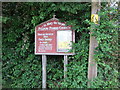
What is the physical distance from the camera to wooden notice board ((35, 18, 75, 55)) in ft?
10.5

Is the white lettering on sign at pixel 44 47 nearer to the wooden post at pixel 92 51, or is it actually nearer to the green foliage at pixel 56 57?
the green foliage at pixel 56 57

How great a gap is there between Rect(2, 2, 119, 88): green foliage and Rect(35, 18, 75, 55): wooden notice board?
17 cm

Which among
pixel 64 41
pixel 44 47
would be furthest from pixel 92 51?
pixel 44 47

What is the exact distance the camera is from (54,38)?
10.8 feet

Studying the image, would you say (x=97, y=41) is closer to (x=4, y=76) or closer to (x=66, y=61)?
(x=66, y=61)

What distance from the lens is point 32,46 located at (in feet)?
13.0

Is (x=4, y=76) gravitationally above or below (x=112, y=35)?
below

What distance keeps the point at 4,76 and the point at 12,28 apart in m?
1.50

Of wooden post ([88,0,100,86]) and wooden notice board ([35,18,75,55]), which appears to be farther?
wooden notice board ([35,18,75,55])

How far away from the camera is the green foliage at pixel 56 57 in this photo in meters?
2.86

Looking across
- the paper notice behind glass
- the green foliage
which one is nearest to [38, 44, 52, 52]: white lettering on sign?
the paper notice behind glass

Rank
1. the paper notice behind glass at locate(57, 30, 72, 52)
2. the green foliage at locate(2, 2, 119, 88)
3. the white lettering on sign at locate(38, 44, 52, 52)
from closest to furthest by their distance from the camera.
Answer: the green foliage at locate(2, 2, 119, 88) < the paper notice behind glass at locate(57, 30, 72, 52) < the white lettering on sign at locate(38, 44, 52, 52)

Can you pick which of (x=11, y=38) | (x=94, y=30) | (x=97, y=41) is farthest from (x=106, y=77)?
(x=11, y=38)

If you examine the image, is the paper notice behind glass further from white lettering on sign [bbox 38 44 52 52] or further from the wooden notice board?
white lettering on sign [bbox 38 44 52 52]
